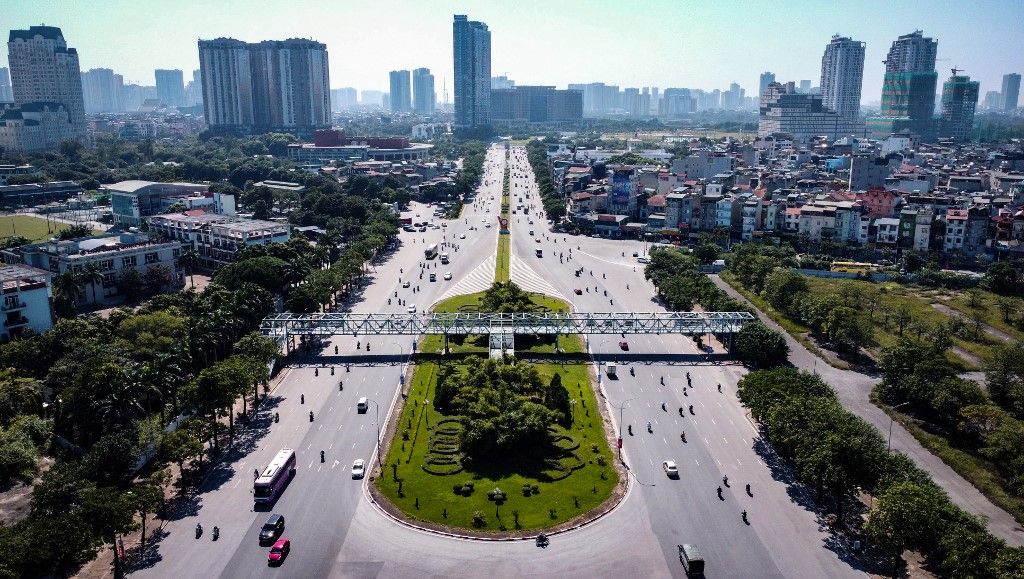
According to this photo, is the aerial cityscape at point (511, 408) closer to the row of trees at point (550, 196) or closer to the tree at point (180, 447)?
the tree at point (180, 447)

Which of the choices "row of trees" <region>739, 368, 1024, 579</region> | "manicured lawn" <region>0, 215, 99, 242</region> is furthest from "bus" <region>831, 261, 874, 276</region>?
"manicured lawn" <region>0, 215, 99, 242</region>

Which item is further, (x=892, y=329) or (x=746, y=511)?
(x=892, y=329)

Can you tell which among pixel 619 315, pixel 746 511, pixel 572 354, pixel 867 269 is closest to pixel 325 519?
pixel 746 511

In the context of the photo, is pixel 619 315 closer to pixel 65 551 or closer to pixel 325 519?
pixel 325 519

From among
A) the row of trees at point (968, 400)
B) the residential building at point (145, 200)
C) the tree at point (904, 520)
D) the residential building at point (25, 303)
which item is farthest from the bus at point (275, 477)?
the residential building at point (145, 200)

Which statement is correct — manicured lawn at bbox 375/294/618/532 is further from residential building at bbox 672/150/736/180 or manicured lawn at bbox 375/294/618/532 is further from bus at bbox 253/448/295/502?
residential building at bbox 672/150/736/180

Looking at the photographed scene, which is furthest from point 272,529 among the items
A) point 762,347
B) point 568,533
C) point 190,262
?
point 190,262
